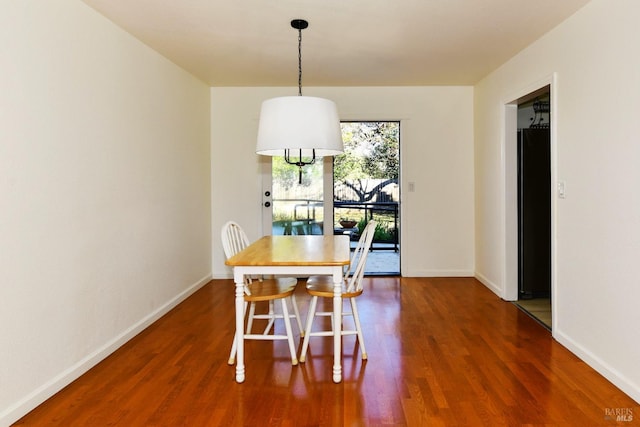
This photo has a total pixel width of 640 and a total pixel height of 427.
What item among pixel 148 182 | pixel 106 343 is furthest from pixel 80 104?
pixel 106 343

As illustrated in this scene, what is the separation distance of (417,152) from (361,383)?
3285mm

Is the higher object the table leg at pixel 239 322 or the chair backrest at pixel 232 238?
the chair backrest at pixel 232 238

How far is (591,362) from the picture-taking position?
2602mm

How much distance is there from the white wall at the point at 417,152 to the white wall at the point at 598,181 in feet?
→ 5.27

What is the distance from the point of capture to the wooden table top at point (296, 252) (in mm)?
2377

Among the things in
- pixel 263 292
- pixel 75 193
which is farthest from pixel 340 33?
pixel 75 193

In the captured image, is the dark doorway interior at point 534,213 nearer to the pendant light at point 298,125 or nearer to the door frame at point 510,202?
the door frame at point 510,202

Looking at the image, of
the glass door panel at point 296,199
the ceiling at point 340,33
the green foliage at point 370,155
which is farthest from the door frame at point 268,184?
the green foliage at point 370,155

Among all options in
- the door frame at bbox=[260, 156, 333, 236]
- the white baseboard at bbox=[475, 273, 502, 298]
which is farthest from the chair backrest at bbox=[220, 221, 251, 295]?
the white baseboard at bbox=[475, 273, 502, 298]

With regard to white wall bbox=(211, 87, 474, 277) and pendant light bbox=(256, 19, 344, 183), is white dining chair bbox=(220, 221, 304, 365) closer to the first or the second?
pendant light bbox=(256, 19, 344, 183)

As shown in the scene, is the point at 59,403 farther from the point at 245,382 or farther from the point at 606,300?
the point at 606,300

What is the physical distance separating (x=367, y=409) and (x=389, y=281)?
291cm

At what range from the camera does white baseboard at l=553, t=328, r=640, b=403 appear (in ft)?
7.32

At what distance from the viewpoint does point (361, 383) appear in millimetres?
2400
